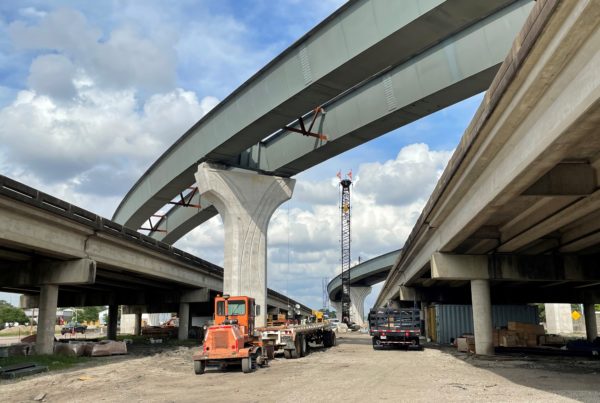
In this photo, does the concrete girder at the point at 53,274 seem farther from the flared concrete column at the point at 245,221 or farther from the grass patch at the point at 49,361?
the flared concrete column at the point at 245,221

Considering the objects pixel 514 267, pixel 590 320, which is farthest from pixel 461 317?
pixel 514 267

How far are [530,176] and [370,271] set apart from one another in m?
83.5

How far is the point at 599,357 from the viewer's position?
23.2 m

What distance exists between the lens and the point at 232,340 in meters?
18.8

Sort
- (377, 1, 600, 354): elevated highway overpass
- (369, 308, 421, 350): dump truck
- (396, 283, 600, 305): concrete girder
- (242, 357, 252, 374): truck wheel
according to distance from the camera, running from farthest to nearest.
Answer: (396, 283, 600, 305): concrete girder → (369, 308, 421, 350): dump truck → (242, 357, 252, 374): truck wheel → (377, 1, 600, 354): elevated highway overpass

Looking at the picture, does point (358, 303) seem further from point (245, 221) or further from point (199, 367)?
point (199, 367)

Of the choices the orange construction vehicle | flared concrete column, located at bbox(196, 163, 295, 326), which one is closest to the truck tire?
flared concrete column, located at bbox(196, 163, 295, 326)

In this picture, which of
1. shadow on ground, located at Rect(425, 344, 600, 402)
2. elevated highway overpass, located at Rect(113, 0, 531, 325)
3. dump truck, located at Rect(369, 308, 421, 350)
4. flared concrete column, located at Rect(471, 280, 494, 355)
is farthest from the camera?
dump truck, located at Rect(369, 308, 421, 350)

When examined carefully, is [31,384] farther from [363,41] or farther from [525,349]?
[525,349]

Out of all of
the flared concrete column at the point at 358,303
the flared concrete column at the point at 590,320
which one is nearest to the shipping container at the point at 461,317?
the flared concrete column at the point at 590,320

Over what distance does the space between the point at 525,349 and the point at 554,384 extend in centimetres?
1428

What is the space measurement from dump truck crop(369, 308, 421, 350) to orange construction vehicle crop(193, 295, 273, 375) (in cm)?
1084

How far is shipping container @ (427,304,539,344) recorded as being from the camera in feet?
133

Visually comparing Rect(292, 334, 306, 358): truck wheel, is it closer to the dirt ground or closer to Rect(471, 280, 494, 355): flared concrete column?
the dirt ground
